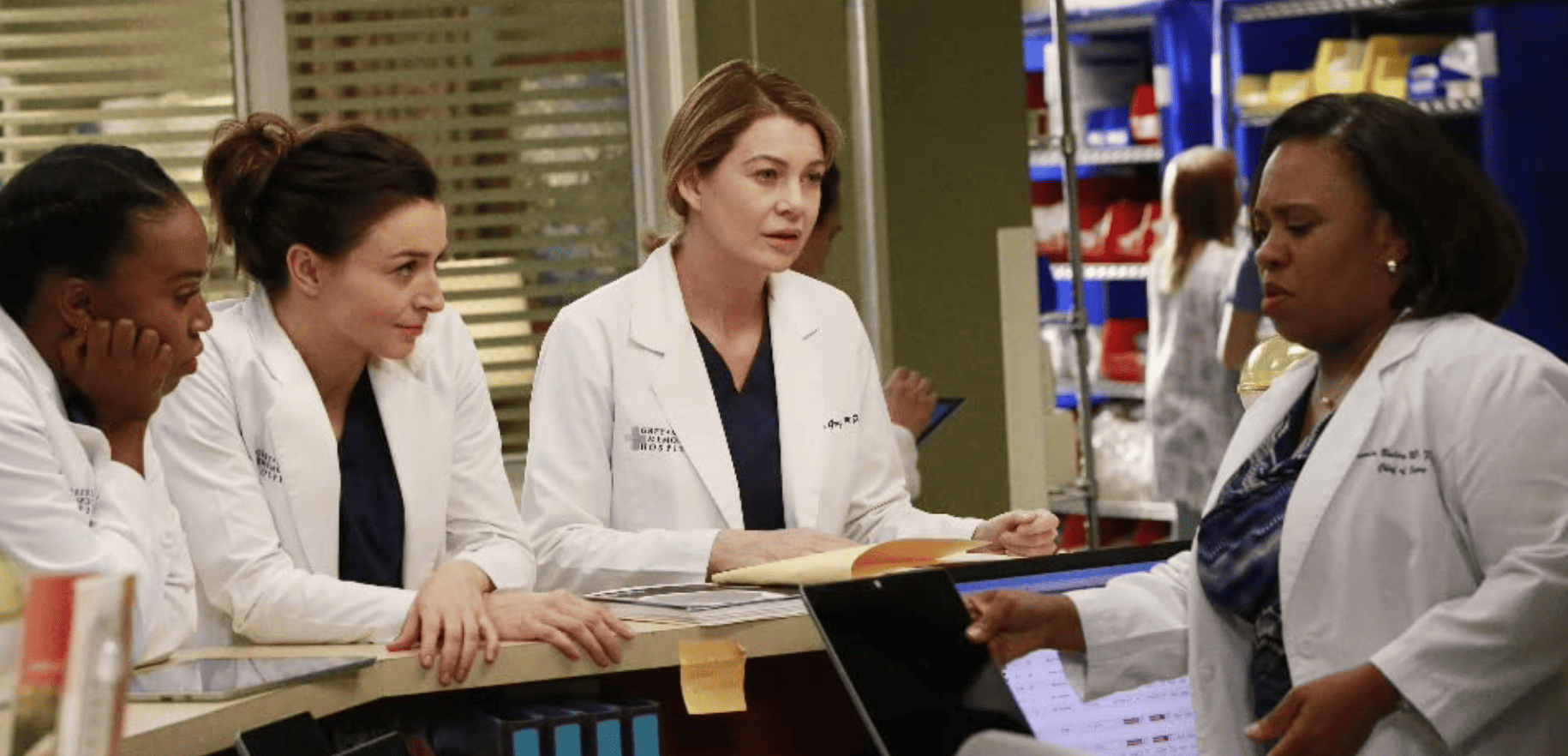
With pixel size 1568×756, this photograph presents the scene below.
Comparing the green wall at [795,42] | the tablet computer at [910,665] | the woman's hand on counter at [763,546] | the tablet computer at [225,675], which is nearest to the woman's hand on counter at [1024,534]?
the woman's hand on counter at [763,546]

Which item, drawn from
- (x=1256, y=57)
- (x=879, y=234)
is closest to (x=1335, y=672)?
(x=879, y=234)

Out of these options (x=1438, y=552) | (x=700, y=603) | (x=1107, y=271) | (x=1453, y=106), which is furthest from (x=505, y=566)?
(x=1107, y=271)

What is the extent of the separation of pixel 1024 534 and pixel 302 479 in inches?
39.4

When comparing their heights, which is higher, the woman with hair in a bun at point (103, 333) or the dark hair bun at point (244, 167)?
the dark hair bun at point (244, 167)

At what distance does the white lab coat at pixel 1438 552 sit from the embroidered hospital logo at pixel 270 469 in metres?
1.14

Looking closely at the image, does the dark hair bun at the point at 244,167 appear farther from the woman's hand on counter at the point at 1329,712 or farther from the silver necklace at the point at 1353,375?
the woman's hand on counter at the point at 1329,712

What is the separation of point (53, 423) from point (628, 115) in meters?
3.82

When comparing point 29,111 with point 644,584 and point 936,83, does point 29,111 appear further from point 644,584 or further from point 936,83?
point 644,584

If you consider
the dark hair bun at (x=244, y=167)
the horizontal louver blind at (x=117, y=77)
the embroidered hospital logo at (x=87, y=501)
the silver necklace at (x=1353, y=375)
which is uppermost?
the horizontal louver blind at (x=117, y=77)

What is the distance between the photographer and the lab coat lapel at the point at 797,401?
340cm

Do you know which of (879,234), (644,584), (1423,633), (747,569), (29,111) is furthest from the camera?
(879,234)

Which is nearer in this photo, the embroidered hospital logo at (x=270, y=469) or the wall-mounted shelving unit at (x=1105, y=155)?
the embroidered hospital logo at (x=270, y=469)

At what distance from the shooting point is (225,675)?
242 cm

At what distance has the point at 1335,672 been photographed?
2.31 metres
